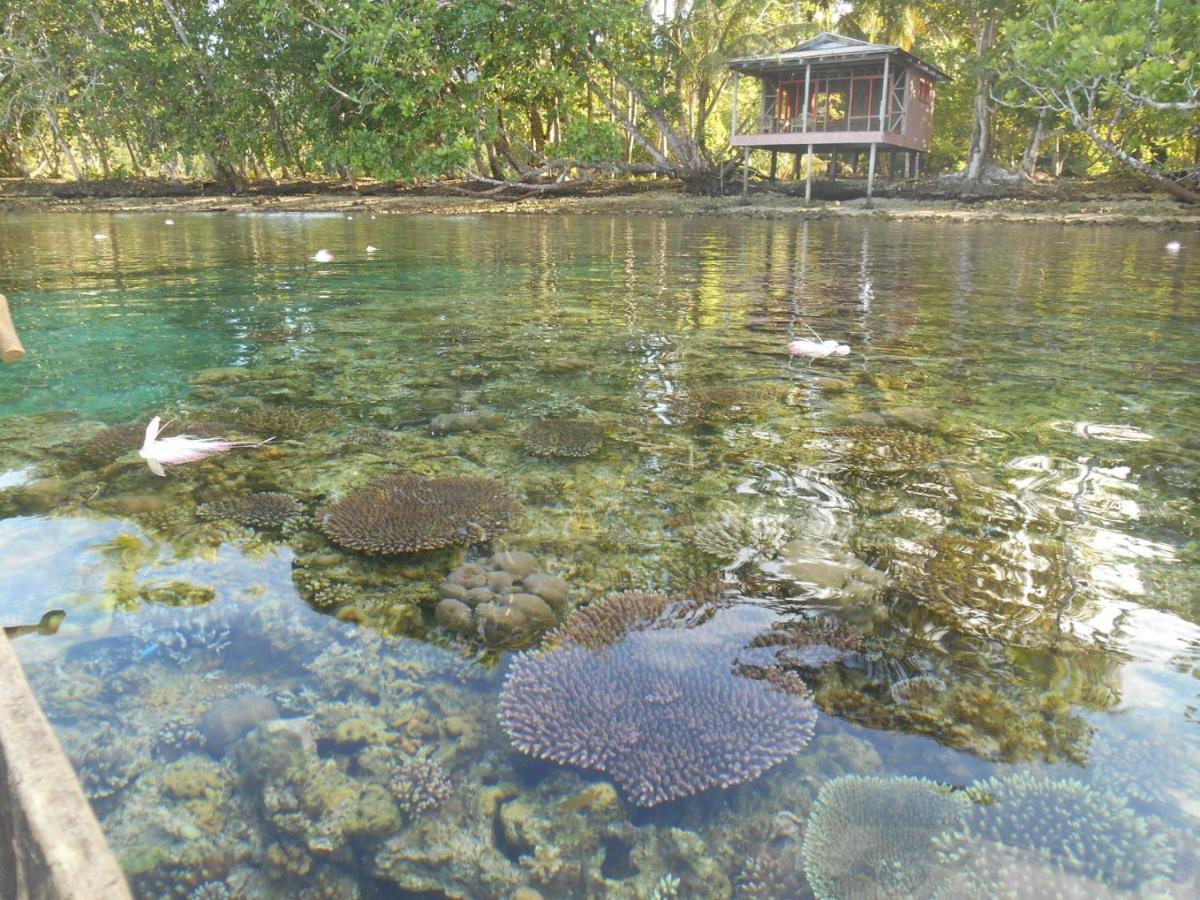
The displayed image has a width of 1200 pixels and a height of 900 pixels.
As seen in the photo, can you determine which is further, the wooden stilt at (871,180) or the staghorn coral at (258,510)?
the wooden stilt at (871,180)

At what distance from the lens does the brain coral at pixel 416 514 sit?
349 cm

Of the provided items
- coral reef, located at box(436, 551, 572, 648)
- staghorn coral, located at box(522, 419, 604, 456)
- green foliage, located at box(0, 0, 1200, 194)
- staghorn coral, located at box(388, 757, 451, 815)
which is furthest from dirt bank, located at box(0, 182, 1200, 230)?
staghorn coral, located at box(388, 757, 451, 815)

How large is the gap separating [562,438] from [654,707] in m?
2.50

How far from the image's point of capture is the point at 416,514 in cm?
366

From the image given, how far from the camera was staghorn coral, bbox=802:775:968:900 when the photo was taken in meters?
1.93

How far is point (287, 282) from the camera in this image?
11852mm

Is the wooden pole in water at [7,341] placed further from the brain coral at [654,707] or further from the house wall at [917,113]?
the house wall at [917,113]

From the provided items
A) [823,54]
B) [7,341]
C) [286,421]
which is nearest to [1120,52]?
[823,54]

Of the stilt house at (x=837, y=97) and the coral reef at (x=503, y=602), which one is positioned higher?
the stilt house at (x=837, y=97)

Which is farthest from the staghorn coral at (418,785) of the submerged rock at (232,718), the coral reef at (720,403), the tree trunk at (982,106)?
the tree trunk at (982,106)

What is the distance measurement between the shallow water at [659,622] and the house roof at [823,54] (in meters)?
25.2

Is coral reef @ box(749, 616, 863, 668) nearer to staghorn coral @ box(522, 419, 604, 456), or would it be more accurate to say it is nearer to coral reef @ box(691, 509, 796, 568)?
coral reef @ box(691, 509, 796, 568)

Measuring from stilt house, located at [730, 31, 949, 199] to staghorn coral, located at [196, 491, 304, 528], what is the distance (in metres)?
29.0

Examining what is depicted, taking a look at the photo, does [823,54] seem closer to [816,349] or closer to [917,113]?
[917,113]
